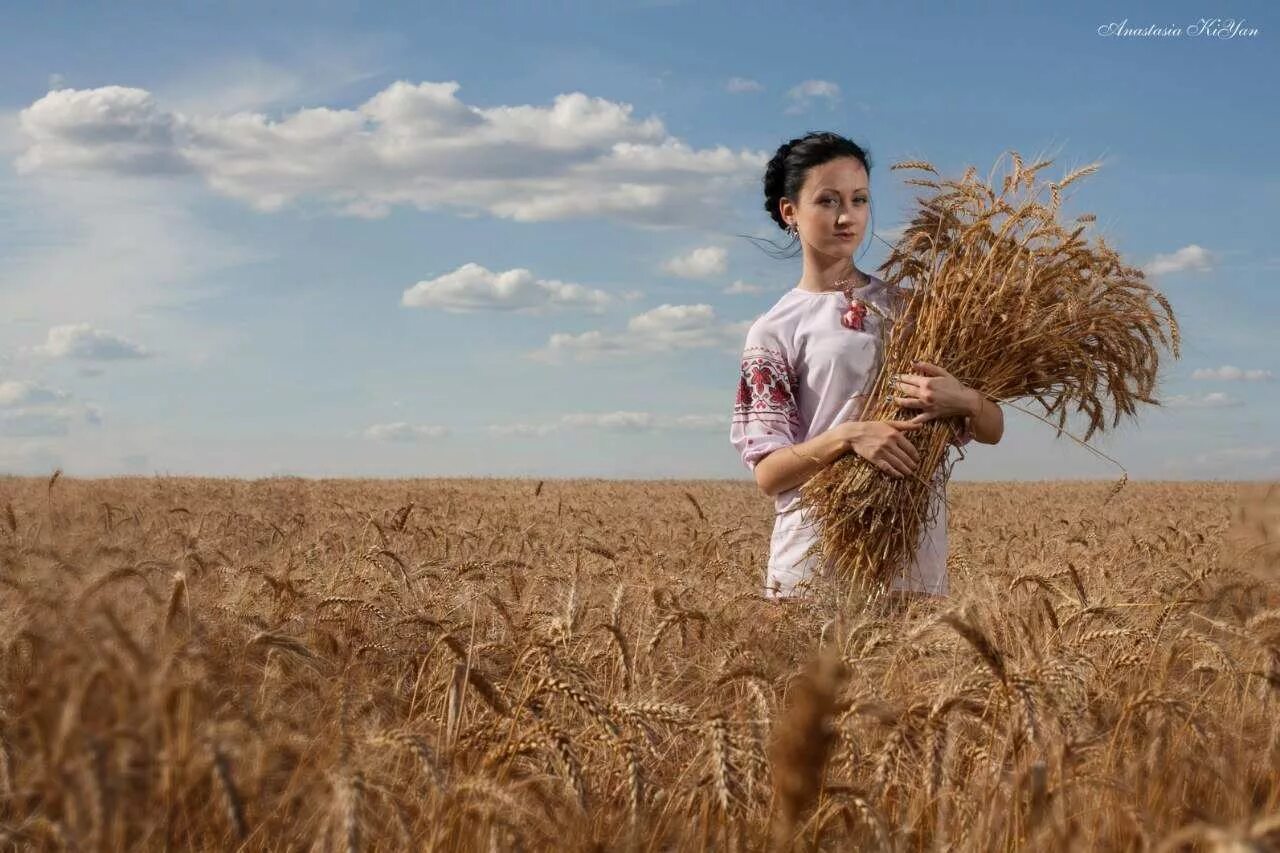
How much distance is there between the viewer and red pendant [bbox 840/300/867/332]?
3735 mm

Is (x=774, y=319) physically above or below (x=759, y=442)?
above

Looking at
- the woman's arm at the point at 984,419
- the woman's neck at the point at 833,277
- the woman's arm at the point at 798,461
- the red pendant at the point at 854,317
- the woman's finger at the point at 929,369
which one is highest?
the woman's neck at the point at 833,277

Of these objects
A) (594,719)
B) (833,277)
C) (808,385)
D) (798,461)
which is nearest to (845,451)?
(798,461)

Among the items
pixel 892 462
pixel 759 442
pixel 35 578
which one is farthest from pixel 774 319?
pixel 35 578

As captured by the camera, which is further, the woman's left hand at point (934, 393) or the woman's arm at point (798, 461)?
the woman's arm at point (798, 461)

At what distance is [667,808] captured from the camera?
2113mm

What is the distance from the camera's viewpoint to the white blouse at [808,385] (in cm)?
Result: 375

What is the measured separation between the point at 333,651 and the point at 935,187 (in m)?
2.53

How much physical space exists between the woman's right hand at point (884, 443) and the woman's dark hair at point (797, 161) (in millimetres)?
922

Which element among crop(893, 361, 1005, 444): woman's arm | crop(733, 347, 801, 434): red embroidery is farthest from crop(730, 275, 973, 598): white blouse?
crop(893, 361, 1005, 444): woman's arm

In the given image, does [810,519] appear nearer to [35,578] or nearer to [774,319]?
[774,319]

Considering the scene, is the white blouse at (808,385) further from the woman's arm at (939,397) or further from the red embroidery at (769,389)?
the woman's arm at (939,397)

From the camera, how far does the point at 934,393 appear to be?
135 inches

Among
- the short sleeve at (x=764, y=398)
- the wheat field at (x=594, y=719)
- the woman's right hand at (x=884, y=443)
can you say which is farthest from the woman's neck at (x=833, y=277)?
the wheat field at (x=594, y=719)
